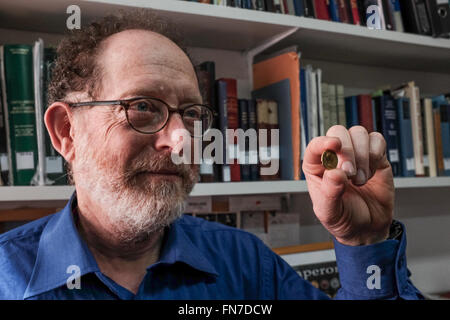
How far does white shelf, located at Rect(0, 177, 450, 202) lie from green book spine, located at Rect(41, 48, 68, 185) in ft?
0.08

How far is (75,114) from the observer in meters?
0.76

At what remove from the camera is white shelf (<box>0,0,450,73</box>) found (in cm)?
99

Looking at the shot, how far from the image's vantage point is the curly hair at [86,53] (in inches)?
30.5

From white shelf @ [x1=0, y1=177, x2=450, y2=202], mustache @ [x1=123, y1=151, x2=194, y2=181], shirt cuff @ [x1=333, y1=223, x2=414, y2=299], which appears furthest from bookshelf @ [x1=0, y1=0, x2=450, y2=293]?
shirt cuff @ [x1=333, y1=223, x2=414, y2=299]

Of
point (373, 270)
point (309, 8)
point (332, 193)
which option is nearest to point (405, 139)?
point (309, 8)

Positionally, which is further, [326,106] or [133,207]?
[326,106]

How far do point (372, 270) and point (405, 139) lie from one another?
0.73 m

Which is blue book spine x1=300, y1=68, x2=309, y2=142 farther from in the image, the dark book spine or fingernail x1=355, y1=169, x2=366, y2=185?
fingernail x1=355, y1=169, x2=366, y2=185

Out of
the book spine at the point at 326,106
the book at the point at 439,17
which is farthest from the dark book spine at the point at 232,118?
the book at the point at 439,17

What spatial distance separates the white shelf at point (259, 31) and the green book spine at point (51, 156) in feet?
0.47

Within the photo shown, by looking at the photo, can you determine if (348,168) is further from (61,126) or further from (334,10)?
(334,10)

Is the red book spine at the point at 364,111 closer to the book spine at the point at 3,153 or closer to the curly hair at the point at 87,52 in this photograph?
the curly hair at the point at 87,52

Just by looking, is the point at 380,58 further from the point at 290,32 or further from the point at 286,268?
the point at 286,268

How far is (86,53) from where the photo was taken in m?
0.81
